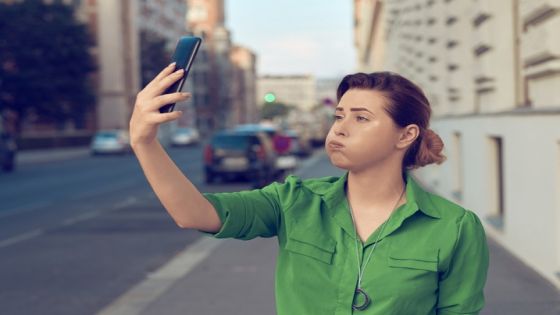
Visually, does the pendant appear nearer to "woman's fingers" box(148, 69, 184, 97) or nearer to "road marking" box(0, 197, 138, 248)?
"woman's fingers" box(148, 69, 184, 97)

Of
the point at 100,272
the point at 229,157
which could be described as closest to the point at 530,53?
the point at 100,272

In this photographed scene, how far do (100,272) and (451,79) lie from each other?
300 inches

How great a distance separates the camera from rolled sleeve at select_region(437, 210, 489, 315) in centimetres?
228

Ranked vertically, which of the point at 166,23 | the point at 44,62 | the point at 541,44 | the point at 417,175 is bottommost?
the point at 417,175

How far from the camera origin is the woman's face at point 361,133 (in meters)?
2.27

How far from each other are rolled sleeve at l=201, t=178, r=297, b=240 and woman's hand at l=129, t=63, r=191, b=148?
0.31 metres

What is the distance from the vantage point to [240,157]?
76.3 feet

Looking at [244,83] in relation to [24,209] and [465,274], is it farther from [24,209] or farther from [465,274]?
[465,274]

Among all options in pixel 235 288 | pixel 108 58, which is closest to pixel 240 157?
pixel 235 288

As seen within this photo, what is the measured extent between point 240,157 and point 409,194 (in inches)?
827

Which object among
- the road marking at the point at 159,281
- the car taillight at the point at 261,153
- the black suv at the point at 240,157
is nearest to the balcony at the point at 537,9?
the road marking at the point at 159,281

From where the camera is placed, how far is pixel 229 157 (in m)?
23.3

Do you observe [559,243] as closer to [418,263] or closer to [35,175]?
[418,263]

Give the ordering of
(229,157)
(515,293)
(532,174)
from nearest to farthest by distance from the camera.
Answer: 1. (515,293)
2. (532,174)
3. (229,157)
